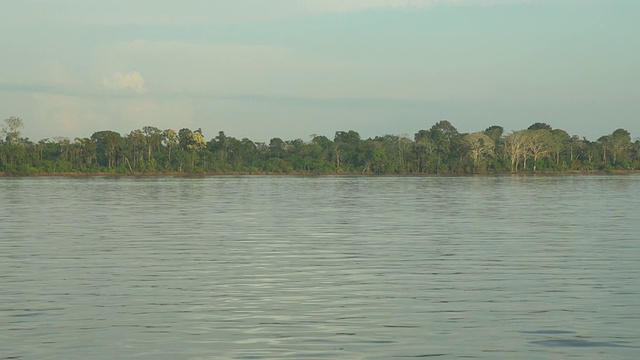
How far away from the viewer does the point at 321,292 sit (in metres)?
16.2

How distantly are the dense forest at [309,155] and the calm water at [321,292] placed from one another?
127783mm

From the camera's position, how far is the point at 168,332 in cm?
1259

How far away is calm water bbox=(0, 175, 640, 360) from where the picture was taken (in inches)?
462

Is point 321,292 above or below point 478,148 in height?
below

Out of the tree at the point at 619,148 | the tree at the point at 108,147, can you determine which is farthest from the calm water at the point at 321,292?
the tree at the point at 619,148

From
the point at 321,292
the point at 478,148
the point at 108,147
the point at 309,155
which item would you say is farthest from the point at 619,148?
the point at 321,292

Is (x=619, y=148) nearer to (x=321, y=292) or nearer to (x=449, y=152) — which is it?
(x=449, y=152)

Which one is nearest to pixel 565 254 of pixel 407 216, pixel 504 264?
pixel 504 264

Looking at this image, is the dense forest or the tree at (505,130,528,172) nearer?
the dense forest

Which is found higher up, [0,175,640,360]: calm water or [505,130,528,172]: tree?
[505,130,528,172]: tree

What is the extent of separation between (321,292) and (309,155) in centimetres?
17033

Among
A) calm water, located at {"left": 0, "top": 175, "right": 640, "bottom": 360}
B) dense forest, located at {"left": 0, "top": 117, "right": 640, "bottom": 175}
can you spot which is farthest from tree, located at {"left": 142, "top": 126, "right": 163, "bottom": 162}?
calm water, located at {"left": 0, "top": 175, "right": 640, "bottom": 360}

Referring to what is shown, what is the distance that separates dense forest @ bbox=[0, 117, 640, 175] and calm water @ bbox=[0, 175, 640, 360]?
419 ft

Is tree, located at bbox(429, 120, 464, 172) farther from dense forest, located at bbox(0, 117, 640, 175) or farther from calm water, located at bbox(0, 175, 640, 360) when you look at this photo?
calm water, located at bbox(0, 175, 640, 360)
